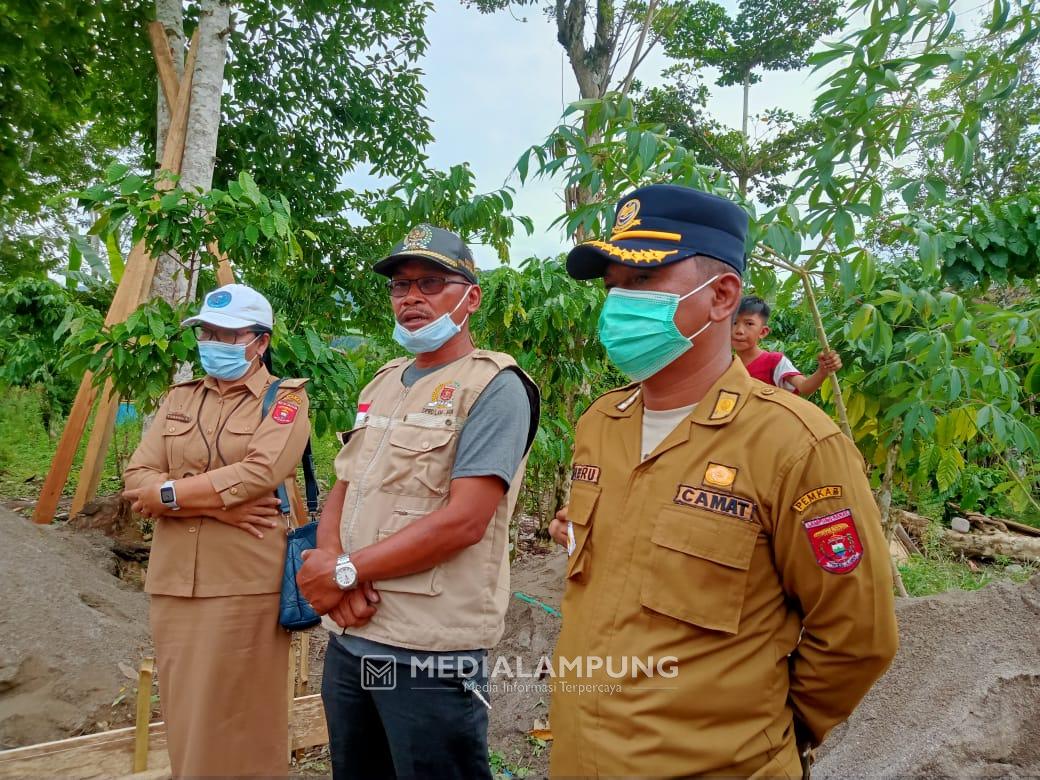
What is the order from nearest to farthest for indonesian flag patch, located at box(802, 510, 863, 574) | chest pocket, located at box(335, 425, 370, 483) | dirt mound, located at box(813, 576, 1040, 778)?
indonesian flag patch, located at box(802, 510, 863, 574) → chest pocket, located at box(335, 425, 370, 483) → dirt mound, located at box(813, 576, 1040, 778)

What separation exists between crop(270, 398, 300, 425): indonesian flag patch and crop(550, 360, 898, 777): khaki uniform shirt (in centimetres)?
153

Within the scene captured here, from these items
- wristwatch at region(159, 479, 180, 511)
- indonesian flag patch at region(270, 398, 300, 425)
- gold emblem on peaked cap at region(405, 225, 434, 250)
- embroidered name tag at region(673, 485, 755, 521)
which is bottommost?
wristwatch at region(159, 479, 180, 511)

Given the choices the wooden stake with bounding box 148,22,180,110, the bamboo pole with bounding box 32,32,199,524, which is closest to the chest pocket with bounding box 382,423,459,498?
the bamboo pole with bounding box 32,32,199,524

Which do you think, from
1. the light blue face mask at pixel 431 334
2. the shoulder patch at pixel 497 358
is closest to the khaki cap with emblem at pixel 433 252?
the light blue face mask at pixel 431 334

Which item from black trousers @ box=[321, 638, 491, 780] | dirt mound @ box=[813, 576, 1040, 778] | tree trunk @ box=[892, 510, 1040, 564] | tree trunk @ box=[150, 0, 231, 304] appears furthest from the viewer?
tree trunk @ box=[892, 510, 1040, 564]

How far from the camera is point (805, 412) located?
1256 millimetres

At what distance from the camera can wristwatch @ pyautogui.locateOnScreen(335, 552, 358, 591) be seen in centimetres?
172

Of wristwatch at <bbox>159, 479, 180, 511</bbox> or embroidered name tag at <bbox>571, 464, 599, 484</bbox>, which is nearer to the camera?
embroidered name tag at <bbox>571, 464, 599, 484</bbox>

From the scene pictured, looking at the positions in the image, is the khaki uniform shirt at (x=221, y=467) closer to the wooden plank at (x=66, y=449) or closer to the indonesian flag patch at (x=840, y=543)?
the indonesian flag patch at (x=840, y=543)

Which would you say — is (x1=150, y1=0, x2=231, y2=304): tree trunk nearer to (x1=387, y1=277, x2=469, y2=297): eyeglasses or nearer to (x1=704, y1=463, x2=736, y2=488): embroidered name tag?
(x1=387, y1=277, x2=469, y2=297): eyeglasses

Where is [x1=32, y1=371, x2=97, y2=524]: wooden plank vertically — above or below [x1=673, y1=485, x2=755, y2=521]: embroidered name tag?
A: below

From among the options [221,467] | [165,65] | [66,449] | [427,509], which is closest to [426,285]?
[427,509]

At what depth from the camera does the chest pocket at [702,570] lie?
1191mm

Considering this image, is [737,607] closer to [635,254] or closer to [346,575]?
[635,254]
